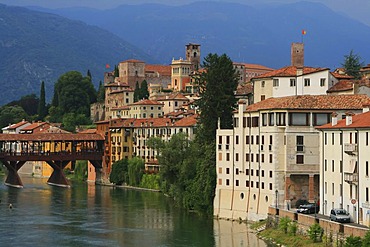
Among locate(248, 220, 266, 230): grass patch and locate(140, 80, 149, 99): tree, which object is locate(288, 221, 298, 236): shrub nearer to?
locate(248, 220, 266, 230): grass patch

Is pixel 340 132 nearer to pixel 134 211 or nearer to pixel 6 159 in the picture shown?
pixel 134 211

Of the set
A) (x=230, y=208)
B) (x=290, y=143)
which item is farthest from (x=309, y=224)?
(x=230, y=208)

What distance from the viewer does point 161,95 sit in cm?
17112

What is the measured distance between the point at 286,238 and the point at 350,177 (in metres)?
6.21

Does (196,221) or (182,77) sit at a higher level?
(182,77)

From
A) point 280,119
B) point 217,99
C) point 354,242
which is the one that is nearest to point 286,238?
point 354,242

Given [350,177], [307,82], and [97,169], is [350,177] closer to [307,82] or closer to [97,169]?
[307,82]

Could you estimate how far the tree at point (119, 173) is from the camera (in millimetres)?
121475

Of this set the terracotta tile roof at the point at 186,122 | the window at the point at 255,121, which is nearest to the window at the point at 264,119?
the window at the point at 255,121

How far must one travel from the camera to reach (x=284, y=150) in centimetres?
6669

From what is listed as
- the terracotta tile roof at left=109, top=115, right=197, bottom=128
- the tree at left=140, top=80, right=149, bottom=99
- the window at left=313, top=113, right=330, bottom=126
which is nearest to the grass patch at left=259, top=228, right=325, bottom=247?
the window at left=313, top=113, right=330, bottom=126

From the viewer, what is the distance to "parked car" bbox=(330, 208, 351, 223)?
5332cm

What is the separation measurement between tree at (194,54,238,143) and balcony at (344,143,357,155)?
83.2 ft

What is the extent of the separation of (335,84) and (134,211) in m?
22.7
